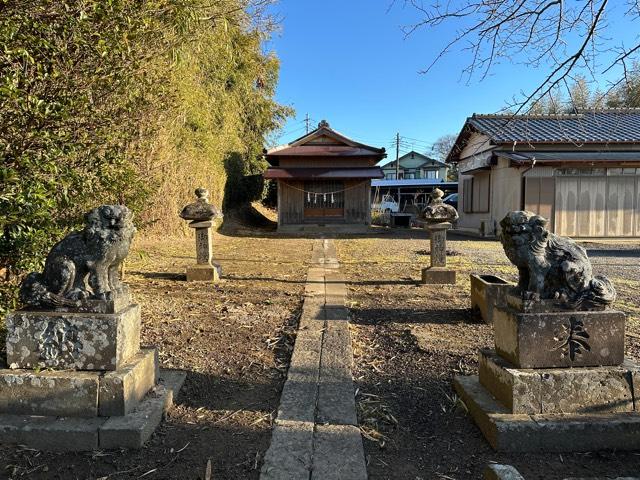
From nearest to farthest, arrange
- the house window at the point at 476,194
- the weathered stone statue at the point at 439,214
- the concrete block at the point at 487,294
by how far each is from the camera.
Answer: the concrete block at the point at 487,294 < the weathered stone statue at the point at 439,214 < the house window at the point at 476,194

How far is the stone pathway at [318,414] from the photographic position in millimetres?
2170

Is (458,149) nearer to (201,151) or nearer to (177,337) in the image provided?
(201,151)

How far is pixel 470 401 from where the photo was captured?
2740mm

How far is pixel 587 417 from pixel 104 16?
4237 mm

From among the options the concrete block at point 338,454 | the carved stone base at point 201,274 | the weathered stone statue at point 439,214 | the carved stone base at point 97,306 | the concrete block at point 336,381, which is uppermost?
the weathered stone statue at point 439,214

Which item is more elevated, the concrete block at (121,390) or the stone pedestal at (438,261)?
the stone pedestal at (438,261)

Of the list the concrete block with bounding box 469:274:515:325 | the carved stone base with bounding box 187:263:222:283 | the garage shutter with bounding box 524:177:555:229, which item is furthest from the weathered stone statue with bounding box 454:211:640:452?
the garage shutter with bounding box 524:177:555:229

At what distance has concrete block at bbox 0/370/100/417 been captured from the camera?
2453 millimetres

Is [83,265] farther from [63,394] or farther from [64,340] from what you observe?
[63,394]

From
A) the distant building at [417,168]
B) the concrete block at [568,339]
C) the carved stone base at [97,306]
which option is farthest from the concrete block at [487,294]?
the distant building at [417,168]

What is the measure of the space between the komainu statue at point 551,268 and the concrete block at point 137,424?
234 centimetres

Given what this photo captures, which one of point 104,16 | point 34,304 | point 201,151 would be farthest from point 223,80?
point 34,304

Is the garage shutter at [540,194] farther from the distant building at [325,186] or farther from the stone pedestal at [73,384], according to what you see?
the stone pedestal at [73,384]

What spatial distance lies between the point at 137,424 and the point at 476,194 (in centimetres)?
1818
